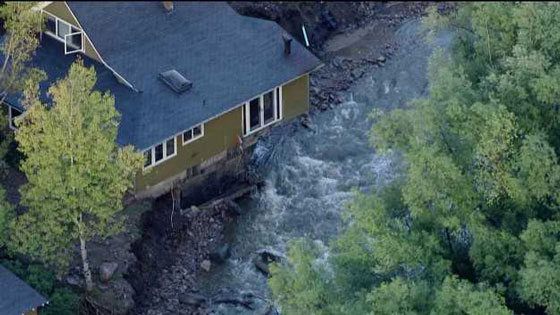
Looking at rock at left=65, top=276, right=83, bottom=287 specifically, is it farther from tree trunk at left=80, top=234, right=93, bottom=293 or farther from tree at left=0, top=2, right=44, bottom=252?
tree at left=0, top=2, right=44, bottom=252

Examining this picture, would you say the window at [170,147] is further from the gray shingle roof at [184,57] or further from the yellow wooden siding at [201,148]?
the gray shingle roof at [184,57]

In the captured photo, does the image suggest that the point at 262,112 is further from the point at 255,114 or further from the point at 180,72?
the point at 180,72

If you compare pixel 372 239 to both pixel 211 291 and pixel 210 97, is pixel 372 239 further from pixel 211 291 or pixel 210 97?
pixel 210 97

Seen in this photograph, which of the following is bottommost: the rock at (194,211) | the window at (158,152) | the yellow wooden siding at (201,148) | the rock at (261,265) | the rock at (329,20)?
the rock at (261,265)

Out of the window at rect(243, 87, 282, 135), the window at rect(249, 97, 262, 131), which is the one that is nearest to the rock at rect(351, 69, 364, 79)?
the window at rect(243, 87, 282, 135)

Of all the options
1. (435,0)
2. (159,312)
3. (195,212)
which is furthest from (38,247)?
(435,0)

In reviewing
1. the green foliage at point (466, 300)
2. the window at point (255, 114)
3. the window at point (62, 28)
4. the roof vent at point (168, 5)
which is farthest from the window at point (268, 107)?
the green foliage at point (466, 300)

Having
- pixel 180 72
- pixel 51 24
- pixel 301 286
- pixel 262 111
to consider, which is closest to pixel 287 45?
pixel 262 111
